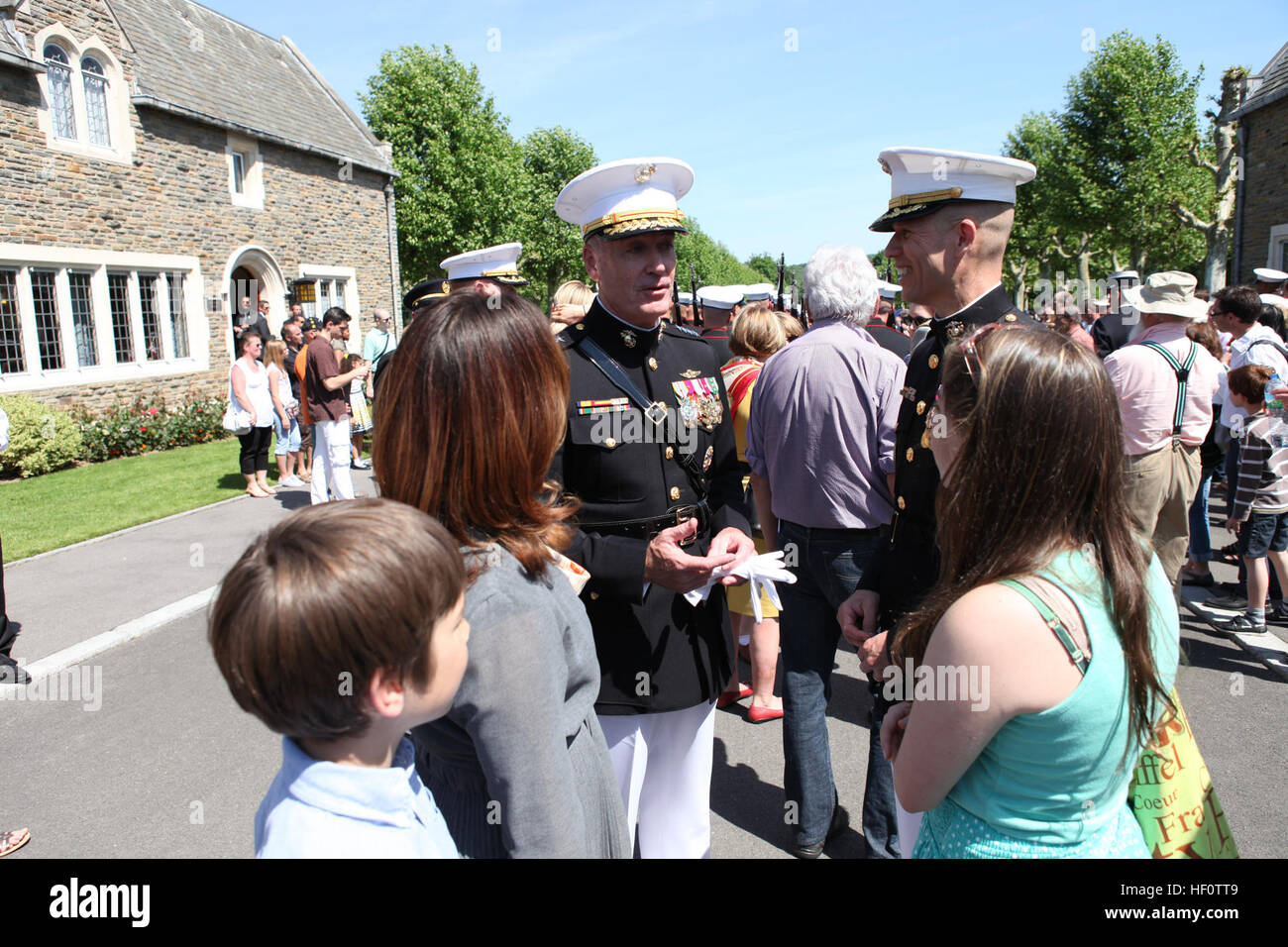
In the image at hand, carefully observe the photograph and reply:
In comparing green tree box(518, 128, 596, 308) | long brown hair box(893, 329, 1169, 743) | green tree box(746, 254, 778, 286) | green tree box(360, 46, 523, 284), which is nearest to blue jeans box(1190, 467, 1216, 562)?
long brown hair box(893, 329, 1169, 743)

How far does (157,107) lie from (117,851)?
1776 centimetres

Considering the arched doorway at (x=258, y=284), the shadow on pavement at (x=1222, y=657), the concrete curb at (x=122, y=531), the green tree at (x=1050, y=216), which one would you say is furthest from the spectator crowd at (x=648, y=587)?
the arched doorway at (x=258, y=284)

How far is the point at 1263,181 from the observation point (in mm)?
19531

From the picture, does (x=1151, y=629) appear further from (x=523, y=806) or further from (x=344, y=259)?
(x=344, y=259)

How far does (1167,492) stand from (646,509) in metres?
3.94

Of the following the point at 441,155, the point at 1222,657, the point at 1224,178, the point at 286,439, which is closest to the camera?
the point at 1222,657

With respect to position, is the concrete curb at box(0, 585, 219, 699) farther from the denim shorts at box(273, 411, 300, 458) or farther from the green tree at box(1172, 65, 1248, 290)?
the green tree at box(1172, 65, 1248, 290)

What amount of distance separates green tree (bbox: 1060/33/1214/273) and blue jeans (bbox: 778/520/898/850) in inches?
1265

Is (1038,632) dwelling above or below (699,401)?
below

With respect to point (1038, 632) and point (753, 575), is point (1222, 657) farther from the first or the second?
point (1038, 632)

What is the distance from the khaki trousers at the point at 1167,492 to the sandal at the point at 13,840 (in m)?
5.85

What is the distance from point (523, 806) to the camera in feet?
4.46

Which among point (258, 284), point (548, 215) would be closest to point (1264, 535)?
point (258, 284)

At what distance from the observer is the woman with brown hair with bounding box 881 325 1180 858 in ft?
4.35
